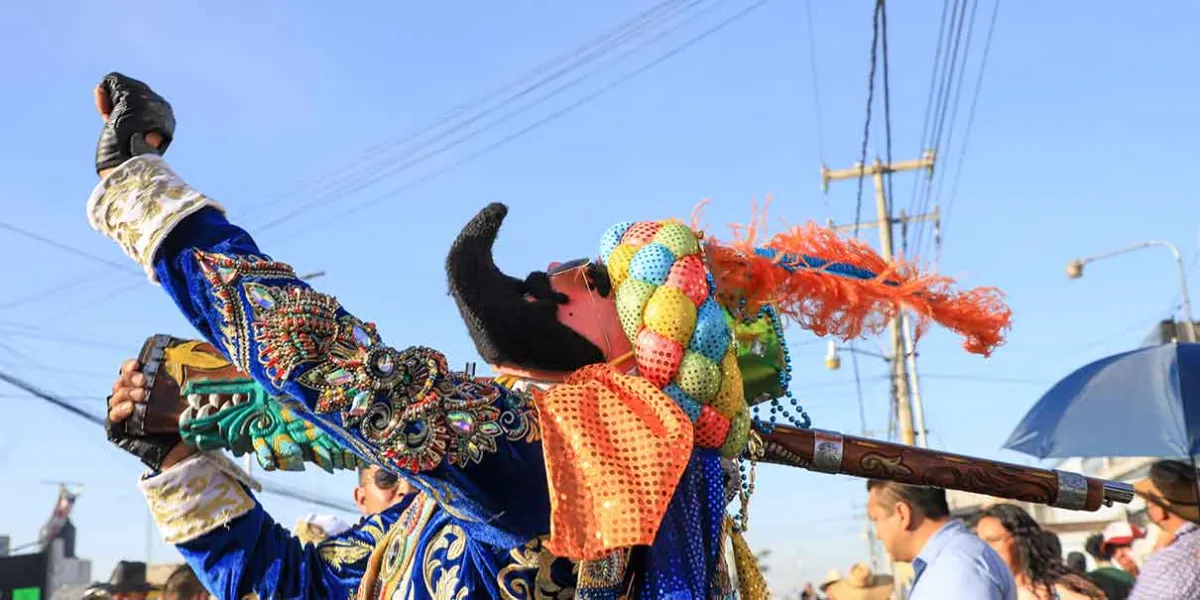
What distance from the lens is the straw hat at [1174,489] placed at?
462 centimetres

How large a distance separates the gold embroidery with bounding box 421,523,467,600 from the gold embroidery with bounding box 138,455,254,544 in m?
0.54

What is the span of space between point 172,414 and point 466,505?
70 centimetres

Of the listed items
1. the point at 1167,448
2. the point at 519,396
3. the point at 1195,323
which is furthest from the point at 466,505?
the point at 1195,323

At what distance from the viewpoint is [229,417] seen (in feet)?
6.90

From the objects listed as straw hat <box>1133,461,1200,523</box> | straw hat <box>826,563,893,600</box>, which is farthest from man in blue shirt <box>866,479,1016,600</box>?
straw hat <box>826,563,893,600</box>

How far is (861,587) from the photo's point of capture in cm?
888

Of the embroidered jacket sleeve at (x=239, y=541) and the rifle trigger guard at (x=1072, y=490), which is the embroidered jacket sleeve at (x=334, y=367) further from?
the rifle trigger guard at (x=1072, y=490)

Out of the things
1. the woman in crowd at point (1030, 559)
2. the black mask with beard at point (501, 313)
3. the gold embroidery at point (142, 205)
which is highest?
the gold embroidery at point (142, 205)

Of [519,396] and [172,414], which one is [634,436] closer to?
[519,396]

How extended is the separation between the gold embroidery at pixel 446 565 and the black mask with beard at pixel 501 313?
0.36 m

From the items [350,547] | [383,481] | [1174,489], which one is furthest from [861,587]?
[350,547]

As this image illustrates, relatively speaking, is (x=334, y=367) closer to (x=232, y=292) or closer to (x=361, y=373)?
(x=361, y=373)

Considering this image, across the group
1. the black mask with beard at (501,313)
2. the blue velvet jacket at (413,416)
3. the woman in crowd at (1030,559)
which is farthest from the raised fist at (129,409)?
the woman in crowd at (1030,559)

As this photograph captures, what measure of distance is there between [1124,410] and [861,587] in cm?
463
